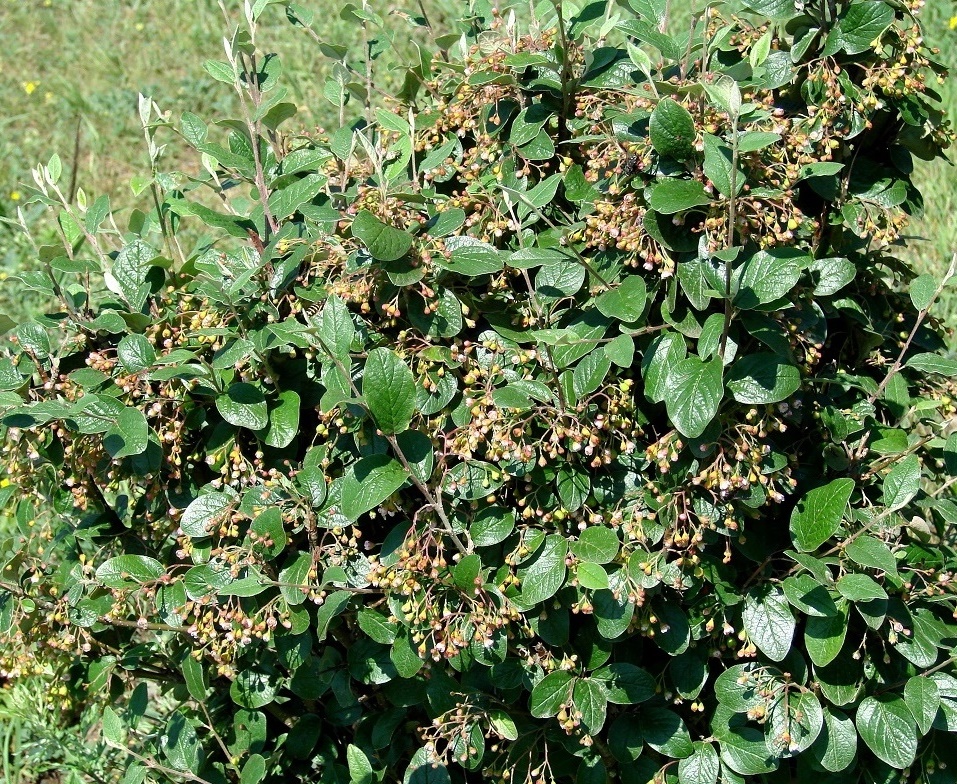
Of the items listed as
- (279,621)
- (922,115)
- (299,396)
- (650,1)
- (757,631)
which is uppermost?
(650,1)

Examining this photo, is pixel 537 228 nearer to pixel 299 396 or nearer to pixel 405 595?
pixel 299 396

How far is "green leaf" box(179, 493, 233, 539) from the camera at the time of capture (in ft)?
6.08

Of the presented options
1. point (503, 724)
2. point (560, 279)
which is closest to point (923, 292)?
point (560, 279)

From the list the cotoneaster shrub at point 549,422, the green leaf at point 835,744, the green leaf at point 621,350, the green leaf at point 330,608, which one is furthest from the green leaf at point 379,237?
the green leaf at point 835,744

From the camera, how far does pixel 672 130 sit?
62.7 inches

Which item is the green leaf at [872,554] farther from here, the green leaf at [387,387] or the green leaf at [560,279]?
the green leaf at [387,387]

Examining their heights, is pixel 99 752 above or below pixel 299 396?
below

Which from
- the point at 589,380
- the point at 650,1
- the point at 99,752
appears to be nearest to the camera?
the point at 589,380

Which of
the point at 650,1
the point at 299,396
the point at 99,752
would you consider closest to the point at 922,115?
the point at 650,1

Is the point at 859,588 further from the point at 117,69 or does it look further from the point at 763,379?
the point at 117,69

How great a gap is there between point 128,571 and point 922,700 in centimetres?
148

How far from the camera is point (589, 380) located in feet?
5.55

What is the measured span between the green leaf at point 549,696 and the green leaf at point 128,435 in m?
0.81

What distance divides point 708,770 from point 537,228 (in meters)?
1.07
